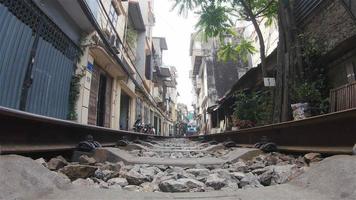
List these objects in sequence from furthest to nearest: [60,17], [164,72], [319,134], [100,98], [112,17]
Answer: [164,72] → [112,17] → [100,98] → [60,17] → [319,134]

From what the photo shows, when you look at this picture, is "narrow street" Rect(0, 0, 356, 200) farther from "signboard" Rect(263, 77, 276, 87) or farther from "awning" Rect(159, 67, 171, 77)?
"awning" Rect(159, 67, 171, 77)

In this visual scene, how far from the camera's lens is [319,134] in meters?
2.69

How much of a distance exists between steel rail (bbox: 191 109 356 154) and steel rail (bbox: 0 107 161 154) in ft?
7.91

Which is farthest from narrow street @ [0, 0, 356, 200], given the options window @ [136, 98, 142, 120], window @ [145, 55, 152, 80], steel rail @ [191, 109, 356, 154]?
window @ [145, 55, 152, 80]

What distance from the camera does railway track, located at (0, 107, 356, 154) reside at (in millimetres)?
1935

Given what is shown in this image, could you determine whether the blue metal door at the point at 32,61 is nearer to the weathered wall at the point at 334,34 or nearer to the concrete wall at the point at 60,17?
the concrete wall at the point at 60,17

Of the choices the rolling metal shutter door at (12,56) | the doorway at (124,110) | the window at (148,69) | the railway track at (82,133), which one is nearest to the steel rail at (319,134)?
the railway track at (82,133)

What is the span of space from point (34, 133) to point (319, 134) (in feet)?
8.60

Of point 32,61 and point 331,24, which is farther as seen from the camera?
point 331,24

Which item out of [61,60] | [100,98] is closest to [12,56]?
[61,60]

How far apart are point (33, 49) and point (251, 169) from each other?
5055mm

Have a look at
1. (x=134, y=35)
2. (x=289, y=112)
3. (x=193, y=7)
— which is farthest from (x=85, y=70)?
(x=134, y=35)

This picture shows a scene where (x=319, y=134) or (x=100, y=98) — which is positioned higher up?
(x=100, y=98)

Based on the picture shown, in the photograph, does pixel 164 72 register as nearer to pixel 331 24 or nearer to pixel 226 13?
pixel 226 13
